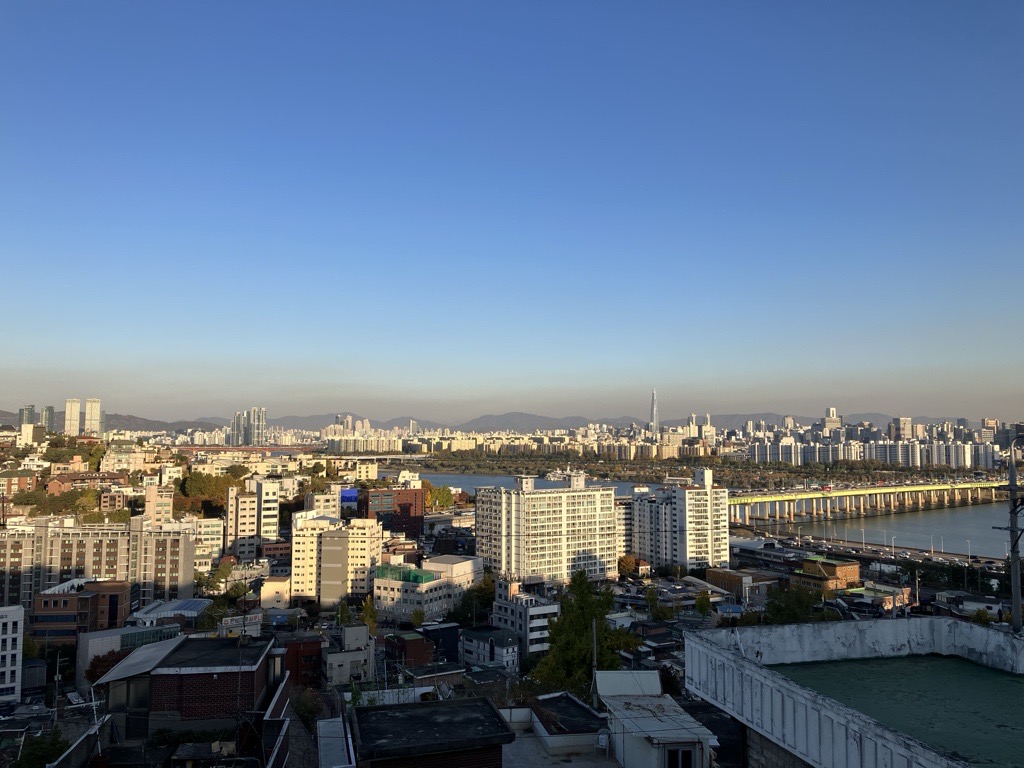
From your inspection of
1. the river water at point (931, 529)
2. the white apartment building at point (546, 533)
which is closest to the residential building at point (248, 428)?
the river water at point (931, 529)

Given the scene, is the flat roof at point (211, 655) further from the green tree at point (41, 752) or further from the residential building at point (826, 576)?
the residential building at point (826, 576)

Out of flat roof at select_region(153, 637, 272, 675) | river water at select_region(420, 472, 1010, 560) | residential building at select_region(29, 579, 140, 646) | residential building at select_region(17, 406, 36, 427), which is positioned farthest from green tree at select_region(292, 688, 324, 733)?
residential building at select_region(17, 406, 36, 427)

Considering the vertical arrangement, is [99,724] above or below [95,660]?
above

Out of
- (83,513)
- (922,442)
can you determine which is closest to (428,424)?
(922,442)

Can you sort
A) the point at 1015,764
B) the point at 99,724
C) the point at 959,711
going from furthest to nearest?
the point at 99,724 → the point at 959,711 → the point at 1015,764

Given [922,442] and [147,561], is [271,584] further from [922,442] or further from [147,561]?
[922,442]

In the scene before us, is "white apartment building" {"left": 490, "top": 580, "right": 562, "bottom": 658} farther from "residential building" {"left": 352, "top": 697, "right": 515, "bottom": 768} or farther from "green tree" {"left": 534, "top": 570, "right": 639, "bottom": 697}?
"residential building" {"left": 352, "top": 697, "right": 515, "bottom": 768}
